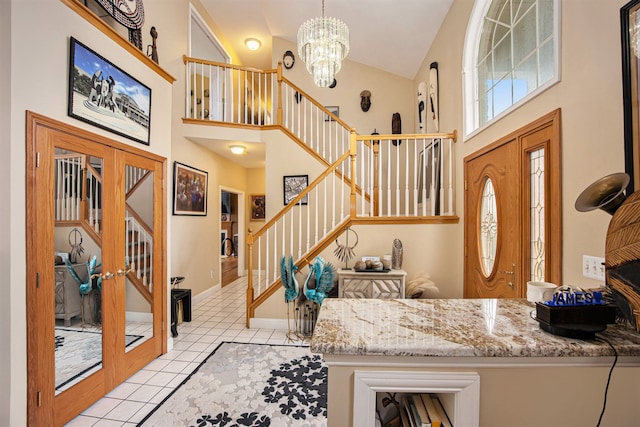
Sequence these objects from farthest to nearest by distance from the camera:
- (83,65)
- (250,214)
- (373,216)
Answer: (250,214), (373,216), (83,65)

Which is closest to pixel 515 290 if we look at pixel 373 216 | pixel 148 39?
pixel 373 216

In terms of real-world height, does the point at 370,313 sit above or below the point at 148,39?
below

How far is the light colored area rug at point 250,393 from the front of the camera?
186cm

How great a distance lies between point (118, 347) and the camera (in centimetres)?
218

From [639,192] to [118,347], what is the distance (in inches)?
127

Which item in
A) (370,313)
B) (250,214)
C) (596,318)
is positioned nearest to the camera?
(596,318)

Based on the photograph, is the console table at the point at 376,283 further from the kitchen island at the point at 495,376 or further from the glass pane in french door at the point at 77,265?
the glass pane in french door at the point at 77,265

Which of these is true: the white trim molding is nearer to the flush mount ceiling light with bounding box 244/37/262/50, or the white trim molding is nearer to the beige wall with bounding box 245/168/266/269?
the beige wall with bounding box 245/168/266/269

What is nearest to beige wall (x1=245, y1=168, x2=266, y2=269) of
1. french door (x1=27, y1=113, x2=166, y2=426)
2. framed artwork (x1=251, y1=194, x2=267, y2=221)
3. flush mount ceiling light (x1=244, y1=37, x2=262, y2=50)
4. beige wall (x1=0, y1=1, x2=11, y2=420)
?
framed artwork (x1=251, y1=194, x2=267, y2=221)

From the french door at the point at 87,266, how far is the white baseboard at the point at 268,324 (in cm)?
107

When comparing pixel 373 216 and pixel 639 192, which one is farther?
pixel 373 216

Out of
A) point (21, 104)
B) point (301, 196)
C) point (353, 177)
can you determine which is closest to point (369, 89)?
point (353, 177)

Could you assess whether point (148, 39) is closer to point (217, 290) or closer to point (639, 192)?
point (217, 290)

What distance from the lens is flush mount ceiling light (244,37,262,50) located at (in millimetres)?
5691
